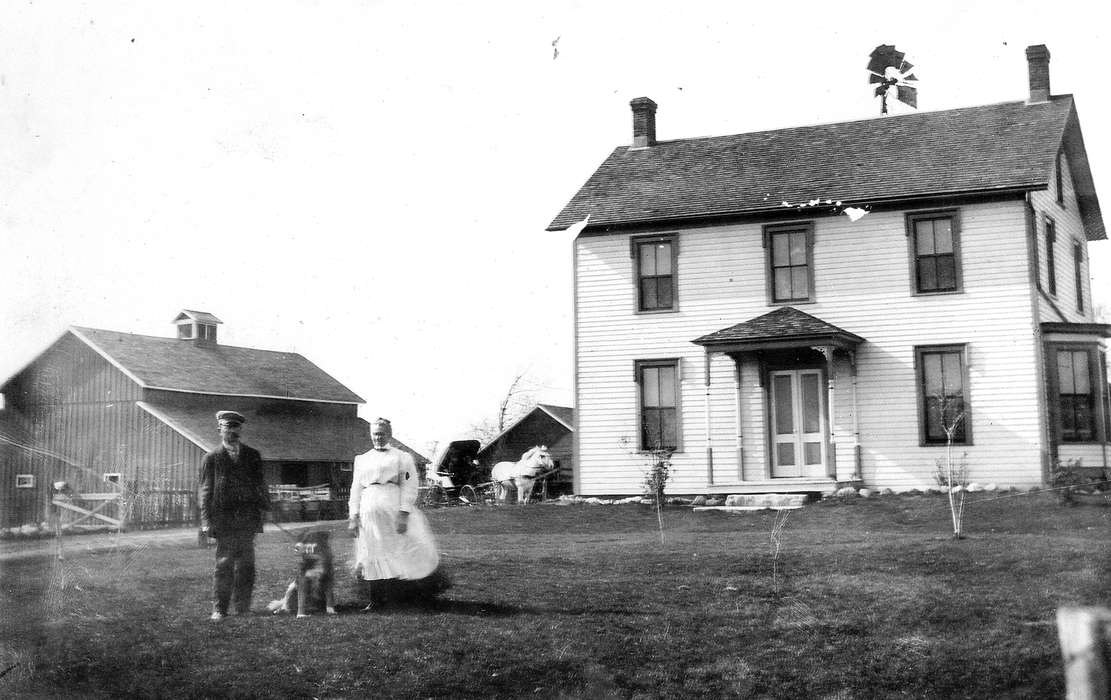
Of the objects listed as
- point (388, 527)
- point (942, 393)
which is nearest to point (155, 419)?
point (388, 527)

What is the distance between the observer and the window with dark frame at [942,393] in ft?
48.8

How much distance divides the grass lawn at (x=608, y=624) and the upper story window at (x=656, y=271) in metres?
6.59

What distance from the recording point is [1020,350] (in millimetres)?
14633

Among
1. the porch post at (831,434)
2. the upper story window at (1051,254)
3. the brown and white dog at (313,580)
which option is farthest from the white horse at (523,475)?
the upper story window at (1051,254)

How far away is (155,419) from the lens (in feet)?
32.0

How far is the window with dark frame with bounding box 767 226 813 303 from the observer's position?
51.5 feet

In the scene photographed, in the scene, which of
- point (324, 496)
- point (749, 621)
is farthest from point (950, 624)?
point (324, 496)

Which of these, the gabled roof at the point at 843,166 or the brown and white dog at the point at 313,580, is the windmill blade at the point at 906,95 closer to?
the gabled roof at the point at 843,166

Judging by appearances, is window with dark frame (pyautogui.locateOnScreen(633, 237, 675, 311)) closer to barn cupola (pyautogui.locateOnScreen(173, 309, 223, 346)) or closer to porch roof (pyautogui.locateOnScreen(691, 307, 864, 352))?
porch roof (pyautogui.locateOnScreen(691, 307, 864, 352))

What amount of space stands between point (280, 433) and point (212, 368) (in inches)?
34.6

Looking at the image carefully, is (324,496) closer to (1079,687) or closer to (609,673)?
(609,673)

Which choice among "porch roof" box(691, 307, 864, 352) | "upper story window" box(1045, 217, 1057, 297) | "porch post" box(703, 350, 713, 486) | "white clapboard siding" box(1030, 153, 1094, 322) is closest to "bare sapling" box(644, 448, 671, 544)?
"porch post" box(703, 350, 713, 486)

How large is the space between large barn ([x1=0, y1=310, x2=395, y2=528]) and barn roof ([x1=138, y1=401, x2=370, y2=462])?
11mm

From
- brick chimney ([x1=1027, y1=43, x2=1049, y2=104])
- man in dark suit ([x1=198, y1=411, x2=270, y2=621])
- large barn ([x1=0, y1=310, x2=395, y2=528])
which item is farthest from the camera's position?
brick chimney ([x1=1027, y1=43, x2=1049, y2=104])
